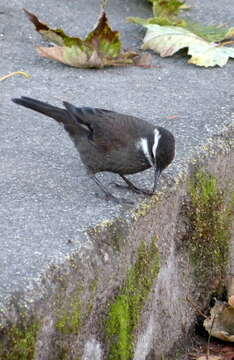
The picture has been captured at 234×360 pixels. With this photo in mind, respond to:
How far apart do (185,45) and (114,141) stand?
1741 millimetres

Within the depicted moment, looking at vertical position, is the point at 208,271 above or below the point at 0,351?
below

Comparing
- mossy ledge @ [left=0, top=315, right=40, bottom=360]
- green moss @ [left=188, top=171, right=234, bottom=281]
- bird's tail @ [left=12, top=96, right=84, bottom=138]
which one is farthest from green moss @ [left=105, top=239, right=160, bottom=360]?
bird's tail @ [left=12, top=96, right=84, bottom=138]

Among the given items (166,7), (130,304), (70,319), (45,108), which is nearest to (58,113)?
(45,108)

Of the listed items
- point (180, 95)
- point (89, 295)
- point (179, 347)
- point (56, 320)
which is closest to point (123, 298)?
point (89, 295)

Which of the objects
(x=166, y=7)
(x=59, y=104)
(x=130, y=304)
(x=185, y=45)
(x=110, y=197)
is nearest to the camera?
(x=130, y=304)

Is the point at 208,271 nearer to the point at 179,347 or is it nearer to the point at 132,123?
the point at 179,347

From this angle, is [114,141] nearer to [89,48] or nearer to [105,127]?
[105,127]

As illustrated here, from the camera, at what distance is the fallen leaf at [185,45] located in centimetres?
577

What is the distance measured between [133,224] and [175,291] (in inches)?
24.7

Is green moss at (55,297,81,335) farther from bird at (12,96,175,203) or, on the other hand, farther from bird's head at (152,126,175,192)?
bird's head at (152,126,175,192)

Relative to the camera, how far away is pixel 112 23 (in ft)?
20.6

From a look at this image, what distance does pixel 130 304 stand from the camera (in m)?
3.81

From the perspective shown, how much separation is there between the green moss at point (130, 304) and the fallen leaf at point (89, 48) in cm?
183

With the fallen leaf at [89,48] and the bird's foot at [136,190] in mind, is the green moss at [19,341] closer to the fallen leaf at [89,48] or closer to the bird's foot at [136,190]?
the bird's foot at [136,190]
